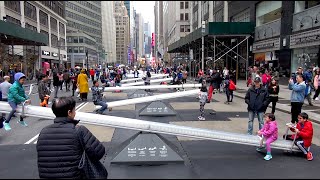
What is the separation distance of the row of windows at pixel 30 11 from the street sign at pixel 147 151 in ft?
175

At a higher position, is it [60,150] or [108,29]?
[108,29]

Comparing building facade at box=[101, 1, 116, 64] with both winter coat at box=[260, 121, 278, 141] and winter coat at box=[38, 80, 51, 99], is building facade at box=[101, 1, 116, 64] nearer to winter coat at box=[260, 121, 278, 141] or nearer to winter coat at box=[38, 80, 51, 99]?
winter coat at box=[38, 80, 51, 99]

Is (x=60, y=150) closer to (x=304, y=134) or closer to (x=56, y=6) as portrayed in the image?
(x=304, y=134)

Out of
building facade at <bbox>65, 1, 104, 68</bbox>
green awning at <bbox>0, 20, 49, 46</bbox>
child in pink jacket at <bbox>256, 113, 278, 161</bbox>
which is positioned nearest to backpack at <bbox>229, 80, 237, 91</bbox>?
child in pink jacket at <bbox>256, 113, 278, 161</bbox>

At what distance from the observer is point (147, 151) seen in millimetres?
6148

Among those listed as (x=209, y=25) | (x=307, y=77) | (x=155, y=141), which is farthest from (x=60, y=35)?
(x=155, y=141)

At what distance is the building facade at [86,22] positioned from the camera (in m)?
110

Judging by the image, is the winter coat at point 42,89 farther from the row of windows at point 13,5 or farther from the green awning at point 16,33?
the row of windows at point 13,5

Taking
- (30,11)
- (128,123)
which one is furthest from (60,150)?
(30,11)

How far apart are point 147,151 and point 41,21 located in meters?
62.7

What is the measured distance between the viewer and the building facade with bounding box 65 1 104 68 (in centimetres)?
10994

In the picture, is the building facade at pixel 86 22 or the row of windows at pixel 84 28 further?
the row of windows at pixel 84 28

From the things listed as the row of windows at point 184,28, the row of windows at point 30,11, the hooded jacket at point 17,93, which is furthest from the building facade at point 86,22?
the hooded jacket at point 17,93

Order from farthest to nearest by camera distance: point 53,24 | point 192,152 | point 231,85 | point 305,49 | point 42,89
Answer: point 53,24 < point 305,49 < point 231,85 < point 42,89 < point 192,152
